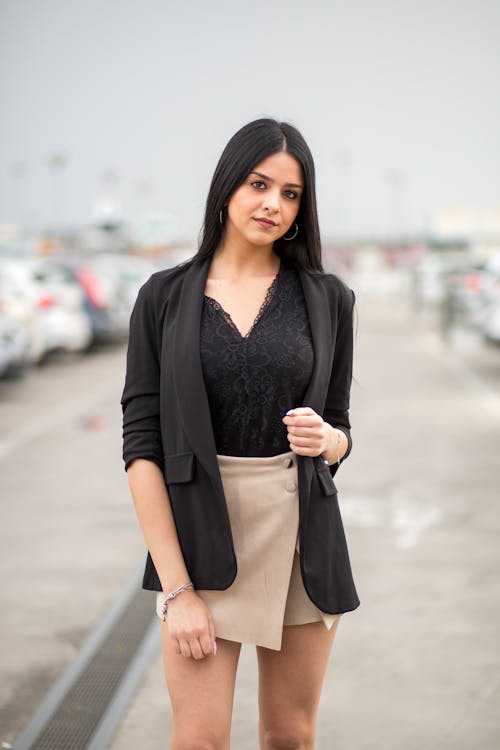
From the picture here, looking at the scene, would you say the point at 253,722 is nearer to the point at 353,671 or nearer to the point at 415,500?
the point at 353,671

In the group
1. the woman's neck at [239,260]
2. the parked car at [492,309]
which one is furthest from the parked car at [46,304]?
the woman's neck at [239,260]

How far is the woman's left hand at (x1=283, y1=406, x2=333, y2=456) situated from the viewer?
2.44 metres

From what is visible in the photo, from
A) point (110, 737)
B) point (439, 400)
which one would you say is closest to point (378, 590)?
point (110, 737)

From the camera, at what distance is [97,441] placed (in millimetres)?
10180

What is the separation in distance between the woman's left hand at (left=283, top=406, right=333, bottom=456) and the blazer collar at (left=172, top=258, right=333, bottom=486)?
0.36ft

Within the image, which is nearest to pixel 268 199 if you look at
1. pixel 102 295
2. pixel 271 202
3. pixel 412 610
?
pixel 271 202

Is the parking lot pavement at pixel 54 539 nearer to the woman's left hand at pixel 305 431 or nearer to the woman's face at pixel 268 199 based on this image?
the woman's left hand at pixel 305 431

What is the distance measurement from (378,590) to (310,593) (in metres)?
3.23

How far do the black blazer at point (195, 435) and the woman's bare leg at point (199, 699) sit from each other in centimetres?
18

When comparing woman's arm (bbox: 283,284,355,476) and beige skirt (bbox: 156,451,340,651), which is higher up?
woman's arm (bbox: 283,284,355,476)

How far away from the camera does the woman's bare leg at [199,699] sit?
8.00 feet

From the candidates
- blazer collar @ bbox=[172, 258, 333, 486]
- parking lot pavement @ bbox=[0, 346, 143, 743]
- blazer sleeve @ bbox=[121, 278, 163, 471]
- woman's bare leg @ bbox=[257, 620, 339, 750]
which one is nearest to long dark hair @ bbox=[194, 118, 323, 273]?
blazer collar @ bbox=[172, 258, 333, 486]

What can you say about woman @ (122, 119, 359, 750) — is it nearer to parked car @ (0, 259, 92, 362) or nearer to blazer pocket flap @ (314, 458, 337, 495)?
blazer pocket flap @ (314, 458, 337, 495)

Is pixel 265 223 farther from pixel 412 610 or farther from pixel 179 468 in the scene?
pixel 412 610
